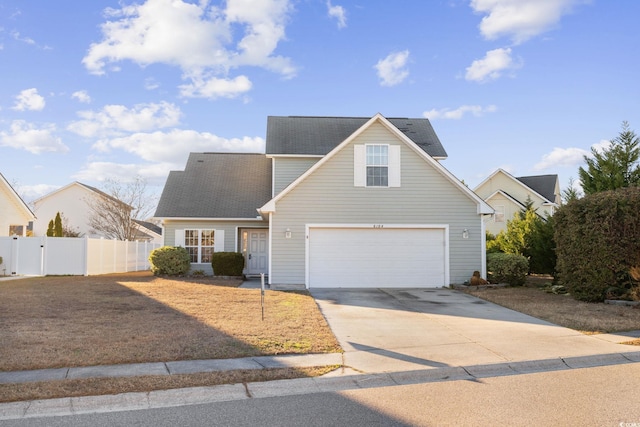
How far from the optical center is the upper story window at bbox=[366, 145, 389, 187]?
59.5 ft

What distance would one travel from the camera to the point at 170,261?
69.8 feet

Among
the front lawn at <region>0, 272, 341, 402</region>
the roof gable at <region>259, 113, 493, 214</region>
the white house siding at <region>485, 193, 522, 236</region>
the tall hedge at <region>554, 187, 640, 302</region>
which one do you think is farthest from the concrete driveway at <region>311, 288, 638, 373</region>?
the white house siding at <region>485, 193, 522, 236</region>

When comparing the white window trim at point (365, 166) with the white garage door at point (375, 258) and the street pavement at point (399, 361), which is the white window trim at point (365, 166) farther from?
the street pavement at point (399, 361)

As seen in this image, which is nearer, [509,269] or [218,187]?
[509,269]

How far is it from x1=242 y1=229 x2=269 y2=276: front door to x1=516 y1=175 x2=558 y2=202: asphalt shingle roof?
26067 mm

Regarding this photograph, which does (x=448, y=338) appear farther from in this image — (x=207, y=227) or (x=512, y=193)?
(x=512, y=193)

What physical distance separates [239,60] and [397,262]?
9127 millimetres

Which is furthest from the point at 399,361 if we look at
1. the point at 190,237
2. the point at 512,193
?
the point at 512,193

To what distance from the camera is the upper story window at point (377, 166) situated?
18.1m

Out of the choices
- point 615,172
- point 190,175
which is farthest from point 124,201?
point 615,172

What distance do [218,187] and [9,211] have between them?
11147 mm

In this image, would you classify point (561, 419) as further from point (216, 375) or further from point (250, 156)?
point (250, 156)

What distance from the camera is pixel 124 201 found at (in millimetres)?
39031

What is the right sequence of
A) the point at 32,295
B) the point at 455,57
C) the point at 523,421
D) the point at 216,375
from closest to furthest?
the point at 523,421
the point at 216,375
the point at 32,295
the point at 455,57
